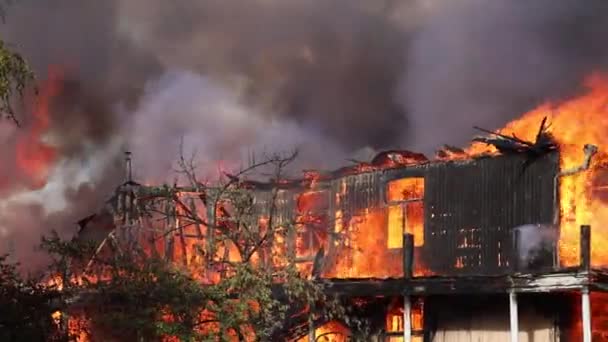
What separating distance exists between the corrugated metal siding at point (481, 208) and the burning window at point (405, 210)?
0.41m

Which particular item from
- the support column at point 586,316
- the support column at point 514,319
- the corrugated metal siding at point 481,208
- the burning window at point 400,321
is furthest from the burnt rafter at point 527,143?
the burning window at point 400,321

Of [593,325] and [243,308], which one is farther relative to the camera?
[593,325]

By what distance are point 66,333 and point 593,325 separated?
13.1 meters

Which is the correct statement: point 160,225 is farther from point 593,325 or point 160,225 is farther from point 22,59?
point 22,59

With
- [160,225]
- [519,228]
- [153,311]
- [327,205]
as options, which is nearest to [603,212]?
[519,228]

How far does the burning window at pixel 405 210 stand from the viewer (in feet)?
85.9

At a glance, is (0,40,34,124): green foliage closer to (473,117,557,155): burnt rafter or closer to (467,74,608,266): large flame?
(473,117,557,155): burnt rafter

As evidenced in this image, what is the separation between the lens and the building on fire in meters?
22.5

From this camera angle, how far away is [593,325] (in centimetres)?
2289

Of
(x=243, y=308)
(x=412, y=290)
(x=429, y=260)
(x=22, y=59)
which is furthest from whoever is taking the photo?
(x=429, y=260)

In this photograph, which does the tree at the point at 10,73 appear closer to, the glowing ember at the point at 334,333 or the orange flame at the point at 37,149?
the glowing ember at the point at 334,333

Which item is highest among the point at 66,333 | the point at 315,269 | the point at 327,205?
the point at 327,205

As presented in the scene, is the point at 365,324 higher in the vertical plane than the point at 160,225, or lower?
lower

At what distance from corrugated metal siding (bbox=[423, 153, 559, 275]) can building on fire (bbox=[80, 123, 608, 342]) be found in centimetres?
3
